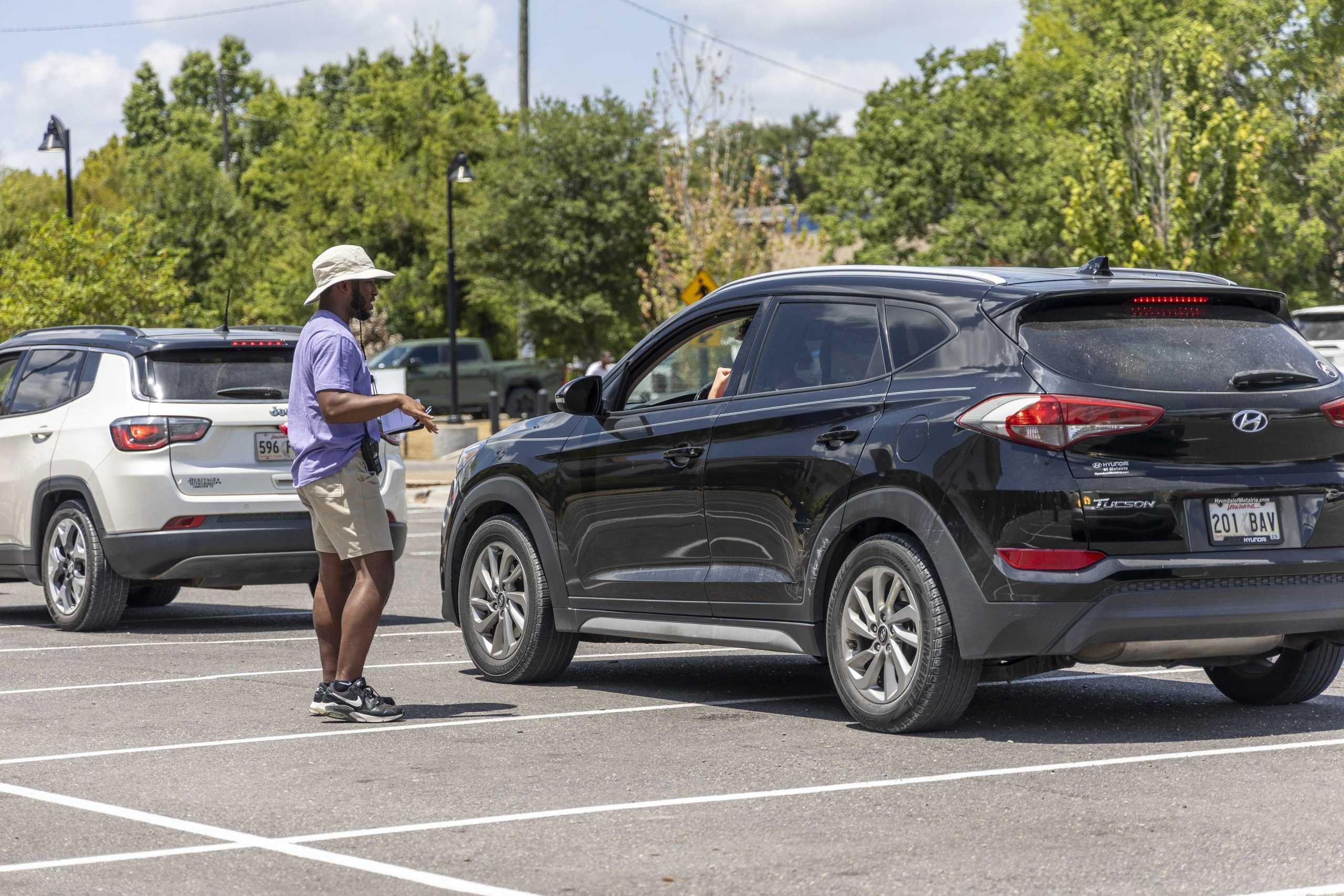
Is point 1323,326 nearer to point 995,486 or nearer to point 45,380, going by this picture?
point 45,380

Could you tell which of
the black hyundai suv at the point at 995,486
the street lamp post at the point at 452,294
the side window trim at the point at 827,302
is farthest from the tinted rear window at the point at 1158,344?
the street lamp post at the point at 452,294

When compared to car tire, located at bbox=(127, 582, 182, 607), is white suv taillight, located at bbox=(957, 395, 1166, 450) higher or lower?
higher

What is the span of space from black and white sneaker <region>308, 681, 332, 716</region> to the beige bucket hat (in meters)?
1.56

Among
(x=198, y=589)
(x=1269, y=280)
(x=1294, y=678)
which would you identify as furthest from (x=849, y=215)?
(x=1294, y=678)

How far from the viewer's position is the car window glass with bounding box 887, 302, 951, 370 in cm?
704

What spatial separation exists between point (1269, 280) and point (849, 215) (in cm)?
1152

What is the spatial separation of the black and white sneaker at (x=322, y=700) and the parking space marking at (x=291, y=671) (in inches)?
57.8

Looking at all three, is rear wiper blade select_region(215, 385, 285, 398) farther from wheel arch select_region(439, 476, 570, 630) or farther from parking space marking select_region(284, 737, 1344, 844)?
parking space marking select_region(284, 737, 1344, 844)

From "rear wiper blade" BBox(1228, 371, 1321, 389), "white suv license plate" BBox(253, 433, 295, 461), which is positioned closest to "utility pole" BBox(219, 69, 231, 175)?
"white suv license plate" BBox(253, 433, 295, 461)

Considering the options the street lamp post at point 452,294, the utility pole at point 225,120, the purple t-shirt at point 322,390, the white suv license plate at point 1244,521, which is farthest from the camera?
the utility pole at point 225,120

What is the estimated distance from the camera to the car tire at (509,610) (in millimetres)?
8648

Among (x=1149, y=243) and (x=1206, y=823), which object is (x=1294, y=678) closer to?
(x=1206, y=823)

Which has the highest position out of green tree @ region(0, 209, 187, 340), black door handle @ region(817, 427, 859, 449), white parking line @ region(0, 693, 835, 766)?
green tree @ region(0, 209, 187, 340)

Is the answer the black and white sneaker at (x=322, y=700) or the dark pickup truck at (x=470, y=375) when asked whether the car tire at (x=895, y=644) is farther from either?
the dark pickup truck at (x=470, y=375)
